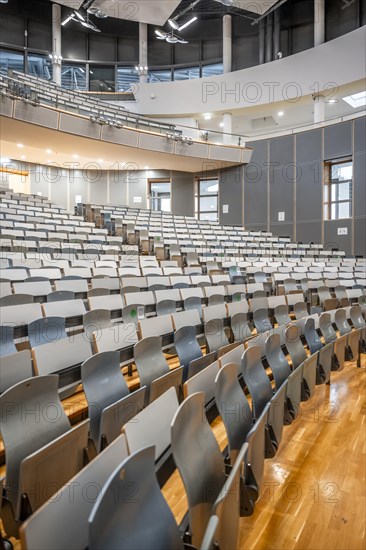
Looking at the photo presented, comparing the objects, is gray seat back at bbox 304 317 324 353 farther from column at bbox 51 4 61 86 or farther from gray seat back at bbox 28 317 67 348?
column at bbox 51 4 61 86

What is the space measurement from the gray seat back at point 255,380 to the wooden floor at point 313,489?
0.19 metres

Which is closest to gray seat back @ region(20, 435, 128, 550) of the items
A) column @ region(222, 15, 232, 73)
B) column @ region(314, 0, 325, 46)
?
column @ region(314, 0, 325, 46)

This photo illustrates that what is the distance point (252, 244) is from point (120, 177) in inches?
131

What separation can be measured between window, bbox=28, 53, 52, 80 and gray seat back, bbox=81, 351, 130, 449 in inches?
298

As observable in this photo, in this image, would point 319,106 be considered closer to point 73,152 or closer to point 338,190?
point 338,190

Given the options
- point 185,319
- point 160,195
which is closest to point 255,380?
point 185,319

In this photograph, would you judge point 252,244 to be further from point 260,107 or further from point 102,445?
point 102,445

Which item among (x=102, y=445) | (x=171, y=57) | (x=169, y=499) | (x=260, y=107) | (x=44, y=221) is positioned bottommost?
(x=169, y=499)

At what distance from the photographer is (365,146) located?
5.07 metres

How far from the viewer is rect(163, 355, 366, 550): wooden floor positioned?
824 millimetres

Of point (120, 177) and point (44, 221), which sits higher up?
point (120, 177)

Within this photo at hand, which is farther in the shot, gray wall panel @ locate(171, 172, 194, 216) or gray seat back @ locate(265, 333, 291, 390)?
gray wall panel @ locate(171, 172, 194, 216)

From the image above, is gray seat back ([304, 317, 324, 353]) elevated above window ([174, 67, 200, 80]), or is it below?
below

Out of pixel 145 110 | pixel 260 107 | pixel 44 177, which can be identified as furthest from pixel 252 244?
Result: pixel 44 177
